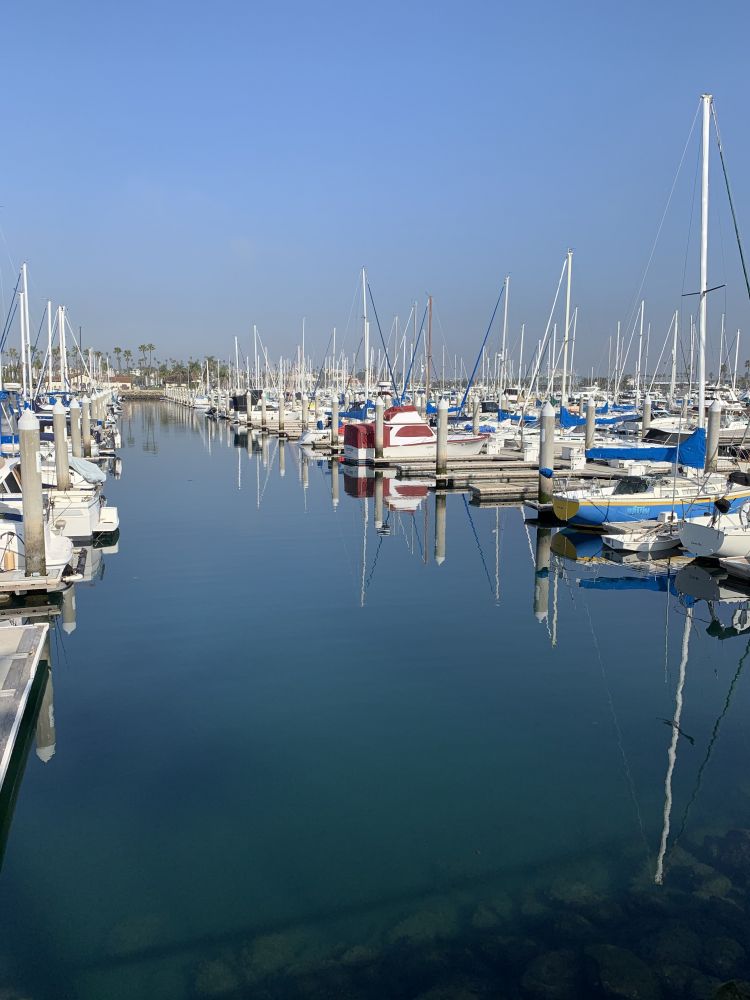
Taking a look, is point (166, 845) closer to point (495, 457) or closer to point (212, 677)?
point (212, 677)

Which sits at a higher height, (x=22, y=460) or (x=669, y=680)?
(x=22, y=460)

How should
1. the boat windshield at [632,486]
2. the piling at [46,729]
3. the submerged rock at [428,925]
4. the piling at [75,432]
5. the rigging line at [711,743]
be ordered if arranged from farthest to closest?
the piling at [75,432] → the boat windshield at [632,486] → the piling at [46,729] → the rigging line at [711,743] → the submerged rock at [428,925]

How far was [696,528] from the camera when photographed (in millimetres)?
19984

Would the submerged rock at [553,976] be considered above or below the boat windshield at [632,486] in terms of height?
below

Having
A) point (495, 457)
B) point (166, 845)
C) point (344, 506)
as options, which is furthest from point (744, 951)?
point (495, 457)

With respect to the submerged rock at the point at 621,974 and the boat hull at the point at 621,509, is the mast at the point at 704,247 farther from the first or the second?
the submerged rock at the point at 621,974

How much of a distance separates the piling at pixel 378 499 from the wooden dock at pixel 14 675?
14.6 m

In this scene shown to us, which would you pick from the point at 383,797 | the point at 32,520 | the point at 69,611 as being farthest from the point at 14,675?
the point at 32,520

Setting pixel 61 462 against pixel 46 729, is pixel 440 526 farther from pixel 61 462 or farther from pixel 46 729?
pixel 46 729

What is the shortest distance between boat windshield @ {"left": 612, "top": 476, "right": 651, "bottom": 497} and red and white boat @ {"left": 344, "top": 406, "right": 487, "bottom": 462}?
1660 centimetres

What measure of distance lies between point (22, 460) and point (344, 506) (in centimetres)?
1546

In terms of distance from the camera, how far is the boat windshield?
25.0 meters

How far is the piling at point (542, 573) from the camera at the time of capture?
1778 centimetres

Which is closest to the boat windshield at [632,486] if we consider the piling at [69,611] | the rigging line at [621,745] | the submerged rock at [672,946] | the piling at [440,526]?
the piling at [440,526]
